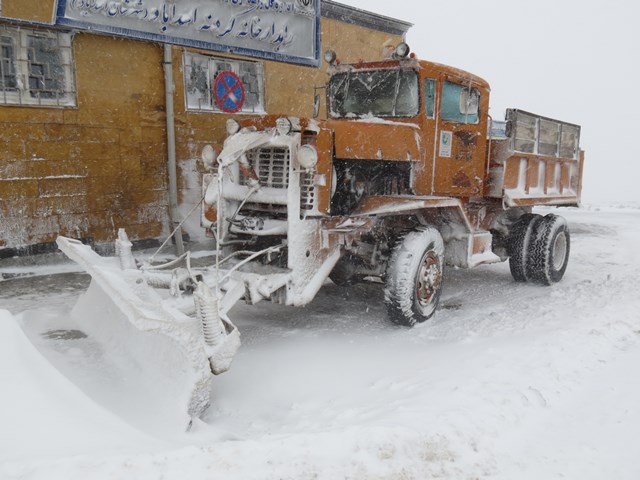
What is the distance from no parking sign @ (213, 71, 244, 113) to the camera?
937 centimetres

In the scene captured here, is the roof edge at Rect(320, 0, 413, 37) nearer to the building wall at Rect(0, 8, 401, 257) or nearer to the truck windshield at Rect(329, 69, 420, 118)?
the building wall at Rect(0, 8, 401, 257)

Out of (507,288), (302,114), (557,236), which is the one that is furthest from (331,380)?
(302,114)

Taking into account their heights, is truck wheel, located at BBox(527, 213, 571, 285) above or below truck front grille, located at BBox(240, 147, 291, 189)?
below

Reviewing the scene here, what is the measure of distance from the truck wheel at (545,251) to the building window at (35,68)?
22.0 ft

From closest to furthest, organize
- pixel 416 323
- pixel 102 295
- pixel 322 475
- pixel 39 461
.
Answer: pixel 39 461 < pixel 322 475 < pixel 102 295 < pixel 416 323

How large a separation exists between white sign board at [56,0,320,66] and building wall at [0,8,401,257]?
0.54 m

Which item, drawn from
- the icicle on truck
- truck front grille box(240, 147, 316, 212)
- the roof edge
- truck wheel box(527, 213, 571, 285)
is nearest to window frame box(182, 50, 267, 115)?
the roof edge

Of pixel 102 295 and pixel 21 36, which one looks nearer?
pixel 102 295

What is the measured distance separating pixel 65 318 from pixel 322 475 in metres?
3.24

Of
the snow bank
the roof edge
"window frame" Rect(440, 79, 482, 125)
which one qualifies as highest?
the roof edge

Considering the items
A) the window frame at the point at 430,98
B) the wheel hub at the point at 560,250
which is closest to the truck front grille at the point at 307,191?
the window frame at the point at 430,98

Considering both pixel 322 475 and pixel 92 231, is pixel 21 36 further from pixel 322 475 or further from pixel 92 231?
pixel 322 475

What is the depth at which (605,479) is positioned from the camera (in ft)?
9.74

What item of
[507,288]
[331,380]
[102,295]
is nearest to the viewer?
[331,380]
